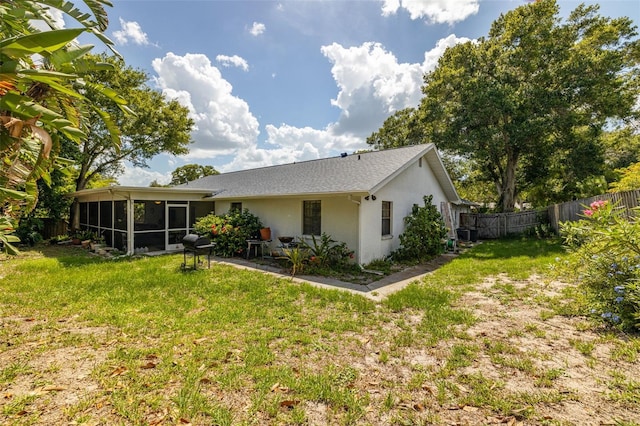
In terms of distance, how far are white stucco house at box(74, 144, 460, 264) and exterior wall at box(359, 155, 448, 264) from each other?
0.03 meters

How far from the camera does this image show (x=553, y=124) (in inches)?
606

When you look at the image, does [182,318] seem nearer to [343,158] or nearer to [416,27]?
[343,158]

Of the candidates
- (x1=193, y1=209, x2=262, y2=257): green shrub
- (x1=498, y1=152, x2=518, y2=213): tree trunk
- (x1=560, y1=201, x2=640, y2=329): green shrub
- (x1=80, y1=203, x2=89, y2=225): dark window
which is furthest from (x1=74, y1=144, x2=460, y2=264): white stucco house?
(x1=498, y1=152, x2=518, y2=213): tree trunk

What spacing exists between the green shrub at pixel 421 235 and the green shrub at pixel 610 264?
18.6 feet

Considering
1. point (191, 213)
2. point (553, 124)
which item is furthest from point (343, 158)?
point (553, 124)

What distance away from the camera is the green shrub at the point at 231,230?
36.6 feet

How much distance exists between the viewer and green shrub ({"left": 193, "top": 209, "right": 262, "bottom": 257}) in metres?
11.2

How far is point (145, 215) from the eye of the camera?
44.2ft

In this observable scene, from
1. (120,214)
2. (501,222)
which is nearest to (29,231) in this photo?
(120,214)

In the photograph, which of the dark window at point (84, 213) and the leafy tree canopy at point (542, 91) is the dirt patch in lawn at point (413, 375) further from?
the leafy tree canopy at point (542, 91)

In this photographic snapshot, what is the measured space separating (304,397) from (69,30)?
3235 millimetres

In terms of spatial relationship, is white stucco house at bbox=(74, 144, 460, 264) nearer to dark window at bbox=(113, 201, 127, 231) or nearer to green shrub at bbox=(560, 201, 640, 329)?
dark window at bbox=(113, 201, 127, 231)

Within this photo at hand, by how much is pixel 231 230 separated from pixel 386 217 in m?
6.27

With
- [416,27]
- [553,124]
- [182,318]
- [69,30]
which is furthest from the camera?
[553,124]
